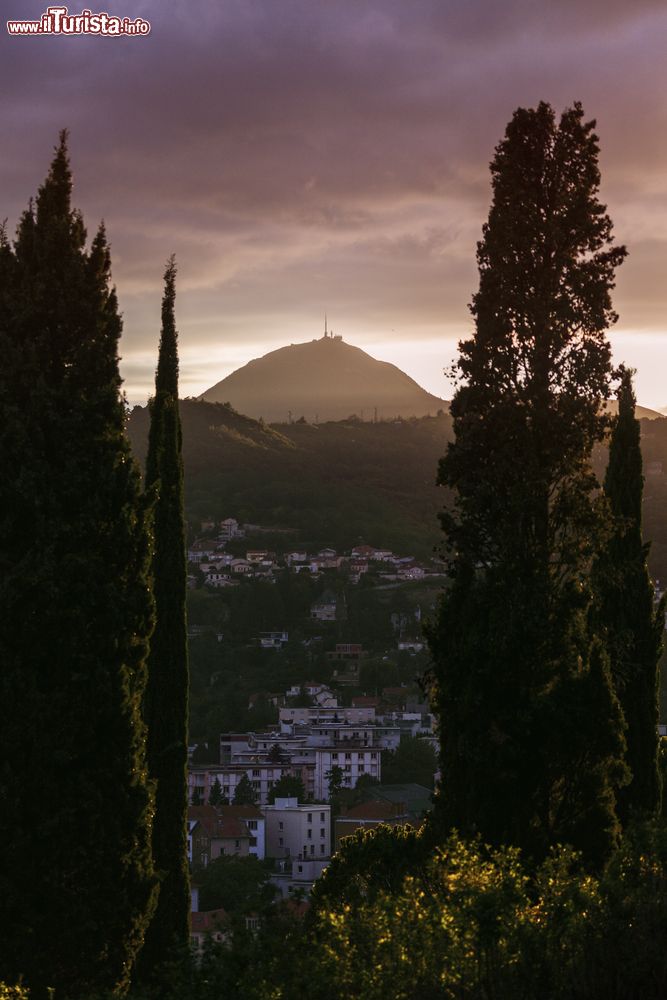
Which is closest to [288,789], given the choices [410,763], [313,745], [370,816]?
[410,763]

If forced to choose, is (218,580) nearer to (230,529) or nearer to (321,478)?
(230,529)

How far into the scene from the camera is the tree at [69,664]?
35.8 feet

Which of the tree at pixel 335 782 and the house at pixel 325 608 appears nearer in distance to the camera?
the tree at pixel 335 782

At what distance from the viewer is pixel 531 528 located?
1412cm

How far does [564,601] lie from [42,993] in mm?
6712

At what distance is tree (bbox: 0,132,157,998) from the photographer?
1091 cm

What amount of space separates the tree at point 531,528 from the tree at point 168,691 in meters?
3.72

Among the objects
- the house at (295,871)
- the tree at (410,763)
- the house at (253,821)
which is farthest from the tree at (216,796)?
the house at (295,871)

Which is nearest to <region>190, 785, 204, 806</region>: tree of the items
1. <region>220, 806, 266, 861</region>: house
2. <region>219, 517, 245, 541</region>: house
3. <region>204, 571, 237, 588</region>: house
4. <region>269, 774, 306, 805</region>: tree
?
<region>269, 774, 306, 805</region>: tree

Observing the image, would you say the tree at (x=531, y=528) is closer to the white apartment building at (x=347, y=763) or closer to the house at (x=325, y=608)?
the white apartment building at (x=347, y=763)

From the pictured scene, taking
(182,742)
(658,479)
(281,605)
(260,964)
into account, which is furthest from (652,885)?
(658,479)

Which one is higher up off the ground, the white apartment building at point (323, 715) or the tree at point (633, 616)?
the tree at point (633, 616)

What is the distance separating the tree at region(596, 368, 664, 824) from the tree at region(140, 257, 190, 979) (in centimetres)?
590

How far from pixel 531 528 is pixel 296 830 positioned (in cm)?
4695
